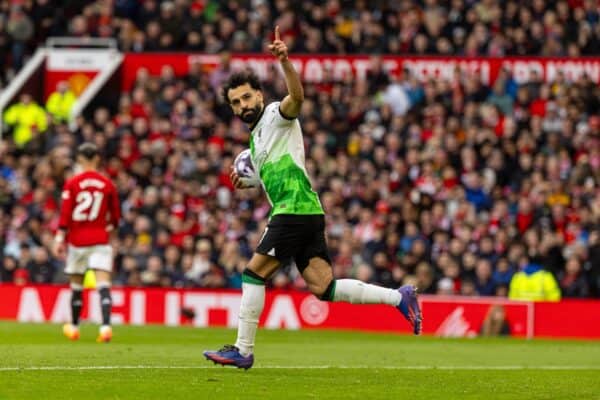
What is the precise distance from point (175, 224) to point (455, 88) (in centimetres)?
593

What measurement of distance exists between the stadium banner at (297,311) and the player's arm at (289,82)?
1133 centimetres

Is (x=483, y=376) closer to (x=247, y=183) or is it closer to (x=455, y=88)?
(x=247, y=183)

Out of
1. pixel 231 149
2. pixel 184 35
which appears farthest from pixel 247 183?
pixel 184 35

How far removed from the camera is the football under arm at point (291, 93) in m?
12.0

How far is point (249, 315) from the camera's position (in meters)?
12.6

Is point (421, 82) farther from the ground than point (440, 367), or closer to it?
farther from the ground

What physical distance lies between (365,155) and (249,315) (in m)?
15.7

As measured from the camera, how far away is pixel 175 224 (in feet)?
89.2

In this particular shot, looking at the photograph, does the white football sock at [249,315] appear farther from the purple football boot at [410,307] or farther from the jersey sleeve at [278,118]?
the jersey sleeve at [278,118]

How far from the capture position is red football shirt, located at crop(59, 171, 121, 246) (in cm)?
1848

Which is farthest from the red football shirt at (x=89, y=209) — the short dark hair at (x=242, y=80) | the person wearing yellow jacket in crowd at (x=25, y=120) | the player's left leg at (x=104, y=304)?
the person wearing yellow jacket in crowd at (x=25, y=120)

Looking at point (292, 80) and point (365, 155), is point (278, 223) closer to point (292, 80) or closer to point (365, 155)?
point (292, 80)

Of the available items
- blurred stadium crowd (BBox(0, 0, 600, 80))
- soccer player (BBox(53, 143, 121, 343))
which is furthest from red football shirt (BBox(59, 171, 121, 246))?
blurred stadium crowd (BBox(0, 0, 600, 80))

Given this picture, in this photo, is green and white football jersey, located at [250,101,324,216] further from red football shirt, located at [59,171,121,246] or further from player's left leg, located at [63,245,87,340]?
player's left leg, located at [63,245,87,340]
